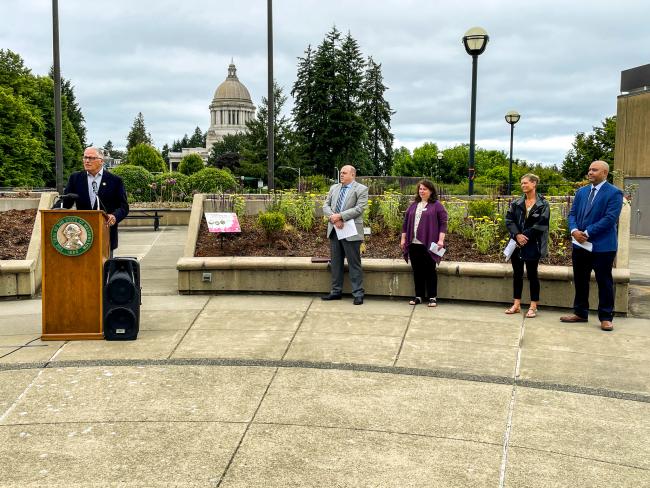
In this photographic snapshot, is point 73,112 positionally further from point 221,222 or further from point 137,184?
point 221,222

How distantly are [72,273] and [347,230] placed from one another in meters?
3.47

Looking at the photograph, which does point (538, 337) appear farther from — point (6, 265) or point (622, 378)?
point (6, 265)

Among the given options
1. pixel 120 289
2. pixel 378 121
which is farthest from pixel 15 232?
pixel 378 121

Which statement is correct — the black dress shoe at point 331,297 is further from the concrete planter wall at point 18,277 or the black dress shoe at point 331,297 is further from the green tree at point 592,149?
the green tree at point 592,149

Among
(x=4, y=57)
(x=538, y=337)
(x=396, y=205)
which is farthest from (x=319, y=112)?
(x=538, y=337)

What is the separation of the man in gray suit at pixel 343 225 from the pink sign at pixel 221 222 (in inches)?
72.1

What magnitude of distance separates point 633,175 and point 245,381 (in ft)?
83.6

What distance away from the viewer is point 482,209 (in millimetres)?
10578

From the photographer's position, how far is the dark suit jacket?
771cm

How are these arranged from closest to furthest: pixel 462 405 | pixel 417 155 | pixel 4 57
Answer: pixel 462 405 < pixel 4 57 < pixel 417 155

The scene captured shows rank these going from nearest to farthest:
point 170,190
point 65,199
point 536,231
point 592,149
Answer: point 65,199 → point 536,231 → point 170,190 → point 592,149

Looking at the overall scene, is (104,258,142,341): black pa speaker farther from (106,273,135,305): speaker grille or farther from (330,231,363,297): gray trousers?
(330,231,363,297): gray trousers

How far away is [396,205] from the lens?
1131cm

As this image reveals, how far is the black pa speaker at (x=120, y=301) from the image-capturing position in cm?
681
